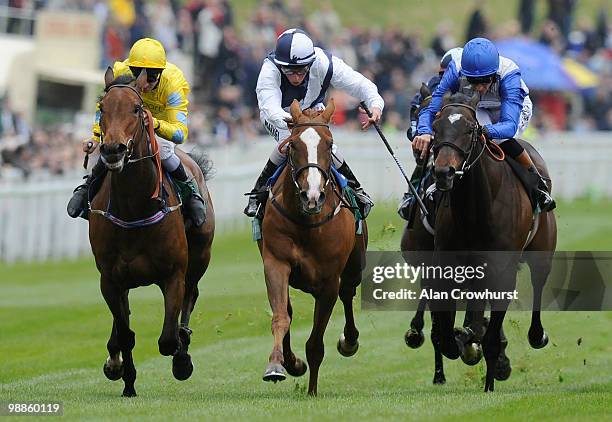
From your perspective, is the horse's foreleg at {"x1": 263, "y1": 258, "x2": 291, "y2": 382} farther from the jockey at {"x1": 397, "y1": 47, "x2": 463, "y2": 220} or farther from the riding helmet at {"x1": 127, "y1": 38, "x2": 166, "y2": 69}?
the jockey at {"x1": 397, "y1": 47, "x2": 463, "y2": 220}

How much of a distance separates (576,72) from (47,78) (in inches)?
456

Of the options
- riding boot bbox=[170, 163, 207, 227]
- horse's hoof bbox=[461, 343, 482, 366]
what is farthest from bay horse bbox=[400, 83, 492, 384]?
riding boot bbox=[170, 163, 207, 227]

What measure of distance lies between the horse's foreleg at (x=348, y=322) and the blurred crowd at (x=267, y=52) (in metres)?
12.6

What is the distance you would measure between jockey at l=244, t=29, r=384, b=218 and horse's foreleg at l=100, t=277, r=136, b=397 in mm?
1163

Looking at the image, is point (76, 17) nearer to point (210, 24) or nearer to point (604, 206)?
point (210, 24)

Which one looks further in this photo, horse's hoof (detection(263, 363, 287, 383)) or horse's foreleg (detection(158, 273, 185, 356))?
horse's foreleg (detection(158, 273, 185, 356))

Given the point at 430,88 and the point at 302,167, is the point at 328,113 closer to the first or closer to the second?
the point at 302,167

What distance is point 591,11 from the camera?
47156 millimetres

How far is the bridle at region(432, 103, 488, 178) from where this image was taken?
36.9 feet

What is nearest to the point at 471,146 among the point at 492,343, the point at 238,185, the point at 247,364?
the point at 492,343

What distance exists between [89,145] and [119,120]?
115 cm

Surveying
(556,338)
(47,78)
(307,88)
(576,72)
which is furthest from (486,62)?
(576,72)

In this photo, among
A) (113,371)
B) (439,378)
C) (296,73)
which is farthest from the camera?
(439,378)

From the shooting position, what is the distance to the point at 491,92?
41.3 ft
